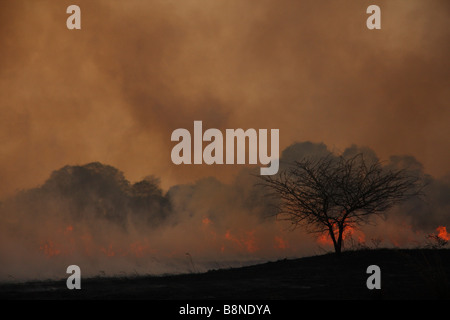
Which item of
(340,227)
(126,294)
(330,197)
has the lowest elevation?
(126,294)

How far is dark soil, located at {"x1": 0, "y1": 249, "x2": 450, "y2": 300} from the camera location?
14430mm

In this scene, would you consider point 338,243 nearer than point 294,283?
No

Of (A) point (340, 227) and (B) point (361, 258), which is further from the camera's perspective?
(A) point (340, 227)

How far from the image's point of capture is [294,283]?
17.4 metres

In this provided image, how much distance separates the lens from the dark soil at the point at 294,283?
14430mm

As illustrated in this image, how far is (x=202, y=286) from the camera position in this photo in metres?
17.4

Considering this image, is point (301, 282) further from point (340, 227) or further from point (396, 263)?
point (340, 227)

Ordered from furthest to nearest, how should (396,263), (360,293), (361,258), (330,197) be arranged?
(330,197)
(361,258)
(396,263)
(360,293)

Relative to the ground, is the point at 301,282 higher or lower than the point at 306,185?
lower

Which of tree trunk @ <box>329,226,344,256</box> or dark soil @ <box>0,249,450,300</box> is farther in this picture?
tree trunk @ <box>329,226,344,256</box>

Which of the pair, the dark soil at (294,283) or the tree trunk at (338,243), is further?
the tree trunk at (338,243)
